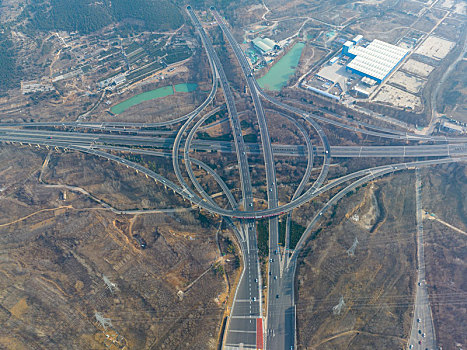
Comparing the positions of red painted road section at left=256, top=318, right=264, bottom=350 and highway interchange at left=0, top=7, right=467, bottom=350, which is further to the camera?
highway interchange at left=0, top=7, right=467, bottom=350

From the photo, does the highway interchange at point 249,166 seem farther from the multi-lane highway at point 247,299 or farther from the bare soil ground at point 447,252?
the bare soil ground at point 447,252

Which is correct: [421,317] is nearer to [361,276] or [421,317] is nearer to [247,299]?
[361,276]

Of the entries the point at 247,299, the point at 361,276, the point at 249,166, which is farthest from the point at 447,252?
the point at 249,166

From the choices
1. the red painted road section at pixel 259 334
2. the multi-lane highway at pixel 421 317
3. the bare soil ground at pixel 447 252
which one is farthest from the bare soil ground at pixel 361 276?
the red painted road section at pixel 259 334

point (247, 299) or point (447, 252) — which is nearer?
point (247, 299)

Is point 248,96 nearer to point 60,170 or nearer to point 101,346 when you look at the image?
point 60,170

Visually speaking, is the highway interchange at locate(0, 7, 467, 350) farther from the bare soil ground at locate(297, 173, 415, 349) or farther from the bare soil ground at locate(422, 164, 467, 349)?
the bare soil ground at locate(297, 173, 415, 349)

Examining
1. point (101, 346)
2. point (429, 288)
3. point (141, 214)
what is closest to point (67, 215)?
point (141, 214)

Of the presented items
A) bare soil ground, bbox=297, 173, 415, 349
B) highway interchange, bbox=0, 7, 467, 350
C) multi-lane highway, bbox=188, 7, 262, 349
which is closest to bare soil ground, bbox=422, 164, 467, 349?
highway interchange, bbox=0, 7, 467, 350

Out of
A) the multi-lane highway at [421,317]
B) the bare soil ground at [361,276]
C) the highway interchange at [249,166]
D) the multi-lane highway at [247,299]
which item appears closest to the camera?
the multi-lane highway at [421,317]
